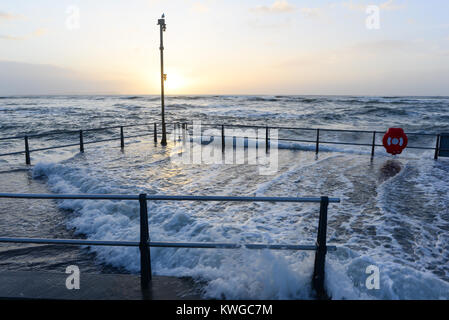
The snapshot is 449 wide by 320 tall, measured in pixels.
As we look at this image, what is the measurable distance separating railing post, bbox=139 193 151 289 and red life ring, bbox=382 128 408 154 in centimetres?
1225

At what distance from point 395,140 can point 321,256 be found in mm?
11425

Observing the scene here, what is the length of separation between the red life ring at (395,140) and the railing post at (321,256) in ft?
36.5

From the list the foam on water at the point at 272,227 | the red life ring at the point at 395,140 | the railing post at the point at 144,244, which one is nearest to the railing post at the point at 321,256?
the foam on water at the point at 272,227

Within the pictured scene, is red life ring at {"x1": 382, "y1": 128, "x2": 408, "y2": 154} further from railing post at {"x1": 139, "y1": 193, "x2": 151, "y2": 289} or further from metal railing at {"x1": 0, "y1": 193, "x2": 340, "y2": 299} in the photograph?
railing post at {"x1": 139, "y1": 193, "x2": 151, "y2": 289}

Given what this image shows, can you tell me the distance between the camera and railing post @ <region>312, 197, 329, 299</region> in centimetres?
315

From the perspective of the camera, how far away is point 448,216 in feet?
21.4

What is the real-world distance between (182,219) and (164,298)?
2803 millimetres

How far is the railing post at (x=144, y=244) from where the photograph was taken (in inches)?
124

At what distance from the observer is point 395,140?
42.2 feet

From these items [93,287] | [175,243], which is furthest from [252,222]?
[93,287]

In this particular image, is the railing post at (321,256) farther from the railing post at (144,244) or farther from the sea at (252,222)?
the railing post at (144,244)
